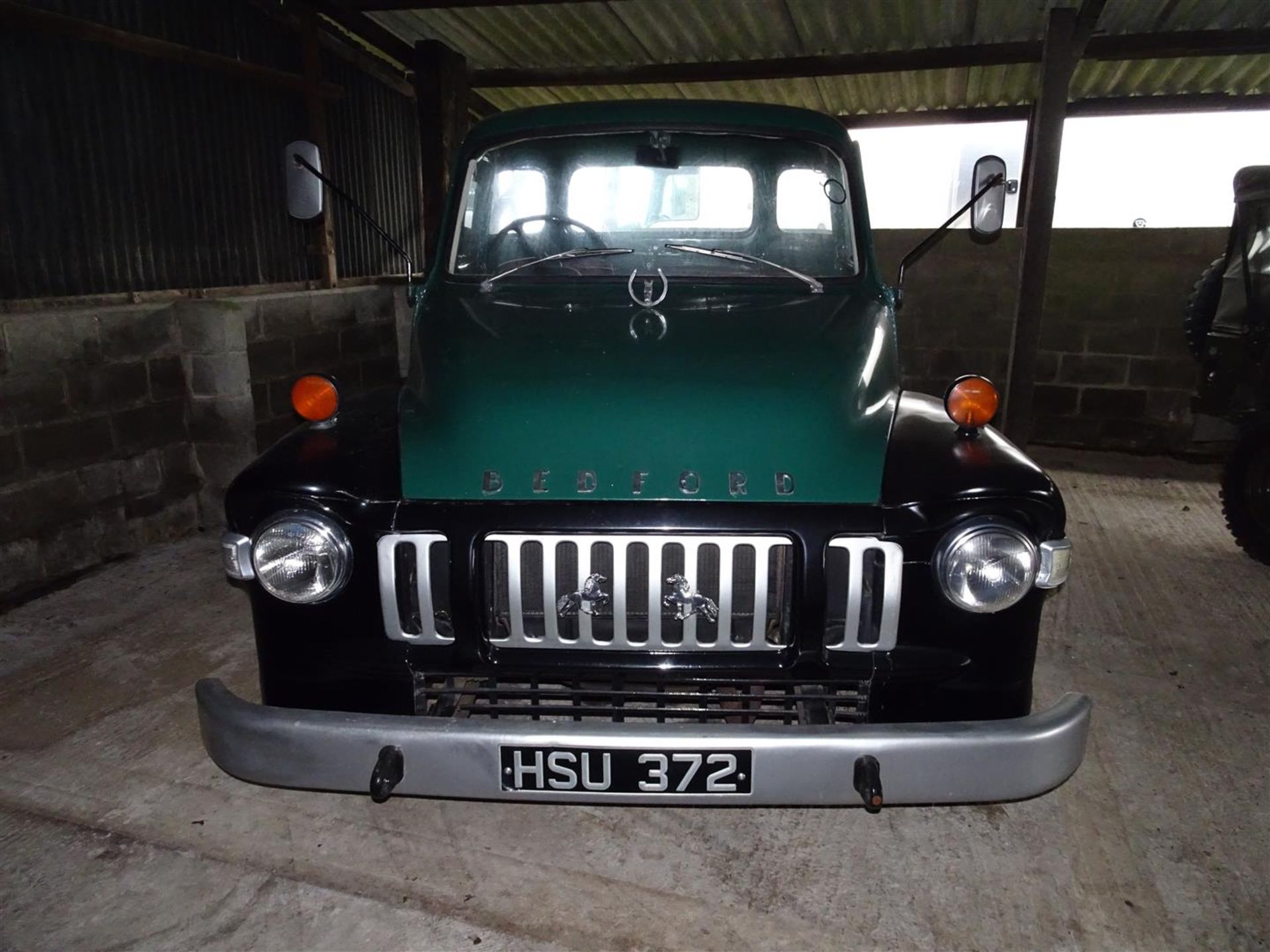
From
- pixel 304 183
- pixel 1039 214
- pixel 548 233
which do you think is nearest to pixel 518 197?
pixel 548 233

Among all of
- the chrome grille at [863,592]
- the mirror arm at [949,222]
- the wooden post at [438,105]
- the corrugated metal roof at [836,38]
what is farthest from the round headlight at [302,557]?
the corrugated metal roof at [836,38]

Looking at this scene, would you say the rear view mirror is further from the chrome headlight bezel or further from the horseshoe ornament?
the chrome headlight bezel

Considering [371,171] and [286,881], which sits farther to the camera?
[371,171]

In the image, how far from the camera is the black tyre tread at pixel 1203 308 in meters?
→ 5.61

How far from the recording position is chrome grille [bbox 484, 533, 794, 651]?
78.2 inches

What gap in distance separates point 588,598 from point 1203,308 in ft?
17.8

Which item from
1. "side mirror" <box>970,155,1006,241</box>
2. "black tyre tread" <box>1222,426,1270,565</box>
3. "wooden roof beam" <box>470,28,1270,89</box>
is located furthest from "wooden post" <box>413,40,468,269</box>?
"black tyre tread" <box>1222,426,1270,565</box>

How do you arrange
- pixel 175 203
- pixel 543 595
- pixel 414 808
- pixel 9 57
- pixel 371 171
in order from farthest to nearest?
1. pixel 371 171
2. pixel 175 203
3. pixel 9 57
4. pixel 414 808
5. pixel 543 595

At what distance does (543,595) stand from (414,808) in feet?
3.42

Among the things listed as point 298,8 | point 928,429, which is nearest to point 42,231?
point 298,8

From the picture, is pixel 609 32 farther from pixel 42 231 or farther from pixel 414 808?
pixel 414 808

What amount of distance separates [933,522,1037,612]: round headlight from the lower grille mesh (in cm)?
30

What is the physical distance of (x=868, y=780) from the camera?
6.15 feet

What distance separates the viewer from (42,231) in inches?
216
